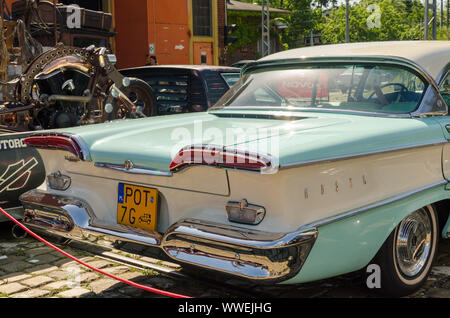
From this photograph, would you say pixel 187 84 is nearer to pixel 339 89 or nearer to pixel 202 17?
pixel 339 89

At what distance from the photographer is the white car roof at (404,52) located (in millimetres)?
3840

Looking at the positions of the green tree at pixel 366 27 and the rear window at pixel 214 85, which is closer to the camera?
the rear window at pixel 214 85

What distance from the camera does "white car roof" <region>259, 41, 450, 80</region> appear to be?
3840 mm

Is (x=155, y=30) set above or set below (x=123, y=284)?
above

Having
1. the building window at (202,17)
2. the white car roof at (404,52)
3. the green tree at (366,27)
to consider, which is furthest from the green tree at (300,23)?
the white car roof at (404,52)

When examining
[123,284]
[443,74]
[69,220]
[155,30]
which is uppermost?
[155,30]

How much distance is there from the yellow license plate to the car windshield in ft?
4.18

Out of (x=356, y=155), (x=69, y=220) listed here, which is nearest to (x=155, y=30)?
(x=69, y=220)

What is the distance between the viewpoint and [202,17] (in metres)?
20.0

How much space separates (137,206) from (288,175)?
0.97 meters

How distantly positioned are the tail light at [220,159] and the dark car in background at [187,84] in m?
3.99

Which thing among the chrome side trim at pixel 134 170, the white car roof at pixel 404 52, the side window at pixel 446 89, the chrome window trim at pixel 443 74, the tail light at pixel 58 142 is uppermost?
the white car roof at pixel 404 52

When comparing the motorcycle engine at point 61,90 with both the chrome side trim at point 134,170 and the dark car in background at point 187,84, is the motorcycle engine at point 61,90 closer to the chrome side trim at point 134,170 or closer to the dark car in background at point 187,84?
the dark car in background at point 187,84
